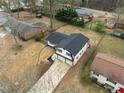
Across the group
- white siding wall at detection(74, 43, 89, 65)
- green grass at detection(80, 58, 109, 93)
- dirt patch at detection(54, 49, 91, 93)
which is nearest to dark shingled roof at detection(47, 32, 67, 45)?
white siding wall at detection(74, 43, 89, 65)

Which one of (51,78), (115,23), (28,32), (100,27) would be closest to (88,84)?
(51,78)

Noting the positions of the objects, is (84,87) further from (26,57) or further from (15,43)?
(15,43)

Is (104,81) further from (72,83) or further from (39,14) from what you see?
(39,14)

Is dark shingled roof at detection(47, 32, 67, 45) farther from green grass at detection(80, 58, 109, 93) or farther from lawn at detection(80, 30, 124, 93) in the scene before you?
green grass at detection(80, 58, 109, 93)

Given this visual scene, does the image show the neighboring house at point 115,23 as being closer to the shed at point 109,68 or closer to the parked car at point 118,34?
the parked car at point 118,34

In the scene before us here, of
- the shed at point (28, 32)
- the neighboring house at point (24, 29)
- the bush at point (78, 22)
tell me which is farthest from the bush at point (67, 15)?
the shed at point (28, 32)
